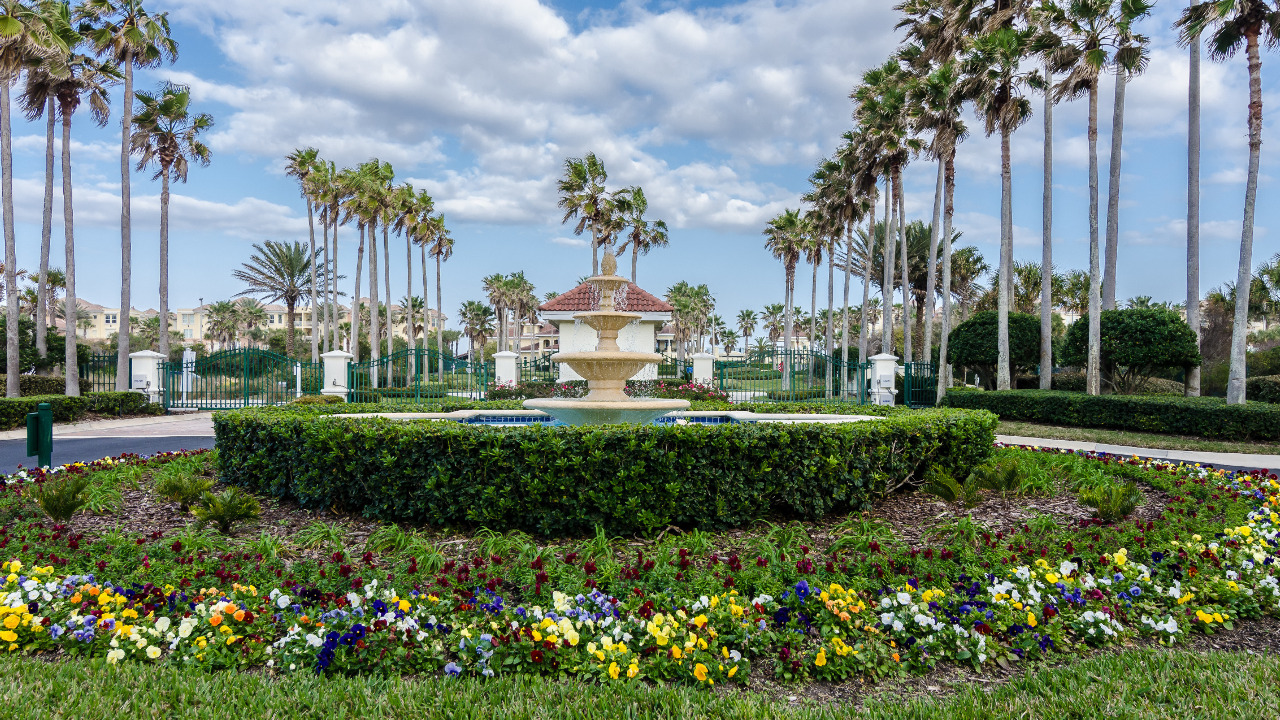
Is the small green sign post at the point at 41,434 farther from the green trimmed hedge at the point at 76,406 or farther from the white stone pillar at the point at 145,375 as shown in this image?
the white stone pillar at the point at 145,375

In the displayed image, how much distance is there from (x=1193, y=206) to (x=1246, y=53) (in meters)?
5.15

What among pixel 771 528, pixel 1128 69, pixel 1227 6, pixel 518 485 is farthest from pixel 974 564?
pixel 1128 69

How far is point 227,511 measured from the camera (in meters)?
5.73

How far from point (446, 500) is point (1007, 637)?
4.27 m

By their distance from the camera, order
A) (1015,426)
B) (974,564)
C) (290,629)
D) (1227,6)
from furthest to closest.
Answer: (1015,426)
(1227,6)
(974,564)
(290,629)

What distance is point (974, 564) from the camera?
484 cm

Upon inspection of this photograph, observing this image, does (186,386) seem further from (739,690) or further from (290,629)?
(739,690)

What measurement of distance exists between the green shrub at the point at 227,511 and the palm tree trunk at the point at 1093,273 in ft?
66.4

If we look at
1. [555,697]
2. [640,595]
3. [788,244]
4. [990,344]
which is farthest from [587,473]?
[788,244]

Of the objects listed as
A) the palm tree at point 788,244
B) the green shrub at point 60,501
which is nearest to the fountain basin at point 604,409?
the green shrub at point 60,501

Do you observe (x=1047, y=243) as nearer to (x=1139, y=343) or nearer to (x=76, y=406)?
(x=1139, y=343)

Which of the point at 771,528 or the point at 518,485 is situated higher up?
the point at 518,485

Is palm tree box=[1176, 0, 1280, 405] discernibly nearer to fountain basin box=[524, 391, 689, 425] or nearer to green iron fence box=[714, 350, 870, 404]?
green iron fence box=[714, 350, 870, 404]

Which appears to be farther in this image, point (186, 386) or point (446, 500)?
point (186, 386)
